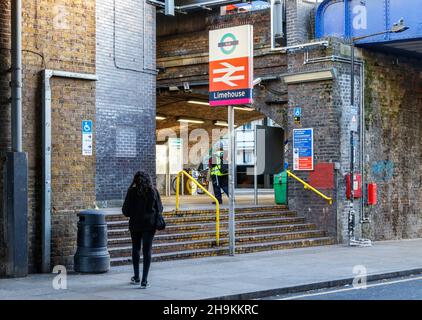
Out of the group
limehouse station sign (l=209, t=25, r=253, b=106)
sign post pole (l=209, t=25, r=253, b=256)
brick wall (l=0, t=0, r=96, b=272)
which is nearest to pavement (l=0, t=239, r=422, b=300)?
brick wall (l=0, t=0, r=96, b=272)

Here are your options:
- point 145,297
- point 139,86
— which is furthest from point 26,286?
point 139,86

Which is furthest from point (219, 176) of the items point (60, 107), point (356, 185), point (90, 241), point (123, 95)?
point (90, 241)

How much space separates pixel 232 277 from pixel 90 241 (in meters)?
2.51

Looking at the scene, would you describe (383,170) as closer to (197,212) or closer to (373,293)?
(197,212)

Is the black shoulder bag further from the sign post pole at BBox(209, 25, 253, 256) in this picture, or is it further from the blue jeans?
the blue jeans

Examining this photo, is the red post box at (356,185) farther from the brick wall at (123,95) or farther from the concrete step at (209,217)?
the brick wall at (123,95)

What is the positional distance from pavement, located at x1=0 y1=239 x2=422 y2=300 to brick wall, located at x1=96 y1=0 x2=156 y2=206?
4267 mm

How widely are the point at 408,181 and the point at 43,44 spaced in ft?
40.1

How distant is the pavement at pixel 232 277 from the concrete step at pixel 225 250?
0.27 m

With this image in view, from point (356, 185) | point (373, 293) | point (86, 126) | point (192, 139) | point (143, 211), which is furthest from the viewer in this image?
point (192, 139)

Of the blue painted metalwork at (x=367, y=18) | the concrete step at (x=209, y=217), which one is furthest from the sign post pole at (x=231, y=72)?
the blue painted metalwork at (x=367, y=18)

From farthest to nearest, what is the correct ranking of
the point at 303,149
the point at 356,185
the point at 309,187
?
the point at 303,149, the point at 309,187, the point at 356,185

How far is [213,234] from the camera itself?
16.5m

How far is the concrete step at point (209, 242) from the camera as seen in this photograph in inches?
566
